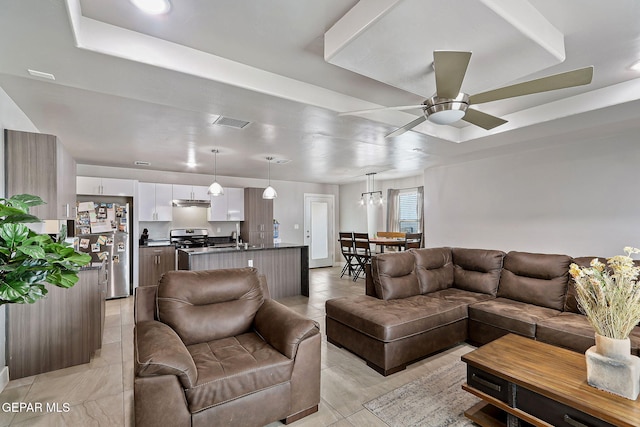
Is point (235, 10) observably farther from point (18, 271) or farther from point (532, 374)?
point (532, 374)

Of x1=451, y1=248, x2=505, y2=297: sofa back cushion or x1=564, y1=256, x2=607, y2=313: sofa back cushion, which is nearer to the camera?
x1=564, y1=256, x2=607, y2=313: sofa back cushion

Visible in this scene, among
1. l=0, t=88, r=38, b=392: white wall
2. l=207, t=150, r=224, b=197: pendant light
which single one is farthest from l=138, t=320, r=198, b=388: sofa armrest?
l=207, t=150, r=224, b=197: pendant light

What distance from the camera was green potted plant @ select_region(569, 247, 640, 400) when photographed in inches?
62.2

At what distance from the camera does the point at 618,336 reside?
64.3 inches

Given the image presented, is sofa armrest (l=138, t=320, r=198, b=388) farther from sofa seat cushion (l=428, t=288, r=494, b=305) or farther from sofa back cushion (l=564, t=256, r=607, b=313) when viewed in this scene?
sofa back cushion (l=564, t=256, r=607, b=313)

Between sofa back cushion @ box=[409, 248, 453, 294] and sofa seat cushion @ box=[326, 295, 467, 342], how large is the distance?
0.30 metres

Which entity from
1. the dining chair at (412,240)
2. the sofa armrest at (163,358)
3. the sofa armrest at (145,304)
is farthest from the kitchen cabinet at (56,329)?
the dining chair at (412,240)

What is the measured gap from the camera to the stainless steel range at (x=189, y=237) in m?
6.31

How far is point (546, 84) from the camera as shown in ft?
6.01

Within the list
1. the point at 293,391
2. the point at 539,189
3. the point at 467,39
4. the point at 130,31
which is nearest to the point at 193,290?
the point at 293,391

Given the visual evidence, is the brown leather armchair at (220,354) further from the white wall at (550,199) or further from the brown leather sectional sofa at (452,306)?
the white wall at (550,199)

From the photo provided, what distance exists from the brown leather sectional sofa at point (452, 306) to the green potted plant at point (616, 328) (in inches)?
37.7

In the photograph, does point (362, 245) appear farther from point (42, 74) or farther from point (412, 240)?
point (42, 74)

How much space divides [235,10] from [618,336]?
2789 mm
